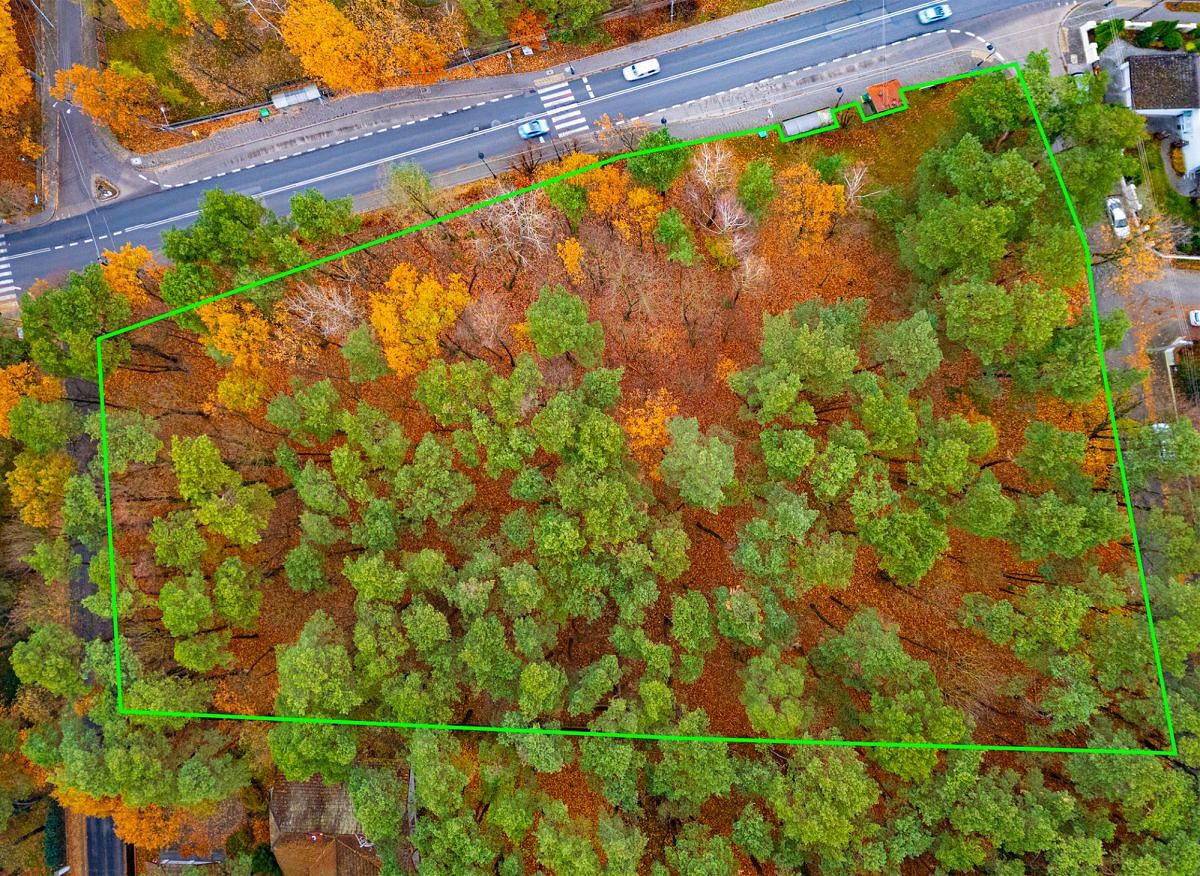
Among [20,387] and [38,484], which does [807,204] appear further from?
[20,387]

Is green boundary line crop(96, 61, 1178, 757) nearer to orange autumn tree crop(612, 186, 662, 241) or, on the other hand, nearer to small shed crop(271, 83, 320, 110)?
orange autumn tree crop(612, 186, 662, 241)

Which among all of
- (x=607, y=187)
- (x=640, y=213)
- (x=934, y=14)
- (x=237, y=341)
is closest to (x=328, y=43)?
(x=607, y=187)

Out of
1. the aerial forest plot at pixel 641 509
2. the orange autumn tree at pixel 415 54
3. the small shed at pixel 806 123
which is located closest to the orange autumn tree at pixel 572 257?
the aerial forest plot at pixel 641 509

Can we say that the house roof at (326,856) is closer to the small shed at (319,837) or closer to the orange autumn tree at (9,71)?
the small shed at (319,837)

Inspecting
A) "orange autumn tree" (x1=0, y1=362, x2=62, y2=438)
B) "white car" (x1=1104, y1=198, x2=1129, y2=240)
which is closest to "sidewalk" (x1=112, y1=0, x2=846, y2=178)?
"orange autumn tree" (x1=0, y1=362, x2=62, y2=438)

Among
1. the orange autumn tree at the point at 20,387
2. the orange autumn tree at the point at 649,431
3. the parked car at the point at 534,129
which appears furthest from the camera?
the parked car at the point at 534,129

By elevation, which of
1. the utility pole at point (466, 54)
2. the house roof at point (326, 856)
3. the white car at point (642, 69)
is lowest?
the house roof at point (326, 856)
